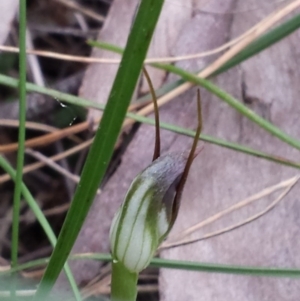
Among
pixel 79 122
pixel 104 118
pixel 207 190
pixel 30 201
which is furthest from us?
pixel 79 122

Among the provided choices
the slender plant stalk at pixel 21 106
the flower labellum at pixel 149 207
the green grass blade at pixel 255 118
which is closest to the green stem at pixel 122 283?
the flower labellum at pixel 149 207

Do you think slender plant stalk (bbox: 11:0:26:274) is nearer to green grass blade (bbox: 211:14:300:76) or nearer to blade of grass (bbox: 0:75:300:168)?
blade of grass (bbox: 0:75:300:168)

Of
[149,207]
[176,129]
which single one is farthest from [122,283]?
[176,129]

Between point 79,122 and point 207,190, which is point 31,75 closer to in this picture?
point 79,122

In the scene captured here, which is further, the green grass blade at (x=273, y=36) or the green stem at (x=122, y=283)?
the green grass blade at (x=273, y=36)

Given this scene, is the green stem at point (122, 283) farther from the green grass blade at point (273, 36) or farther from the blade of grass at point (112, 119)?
the green grass blade at point (273, 36)

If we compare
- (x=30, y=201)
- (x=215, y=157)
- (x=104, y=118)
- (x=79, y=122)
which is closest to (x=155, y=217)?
(x=104, y=118)

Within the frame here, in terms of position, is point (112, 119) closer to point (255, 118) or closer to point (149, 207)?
point (149, 207)
